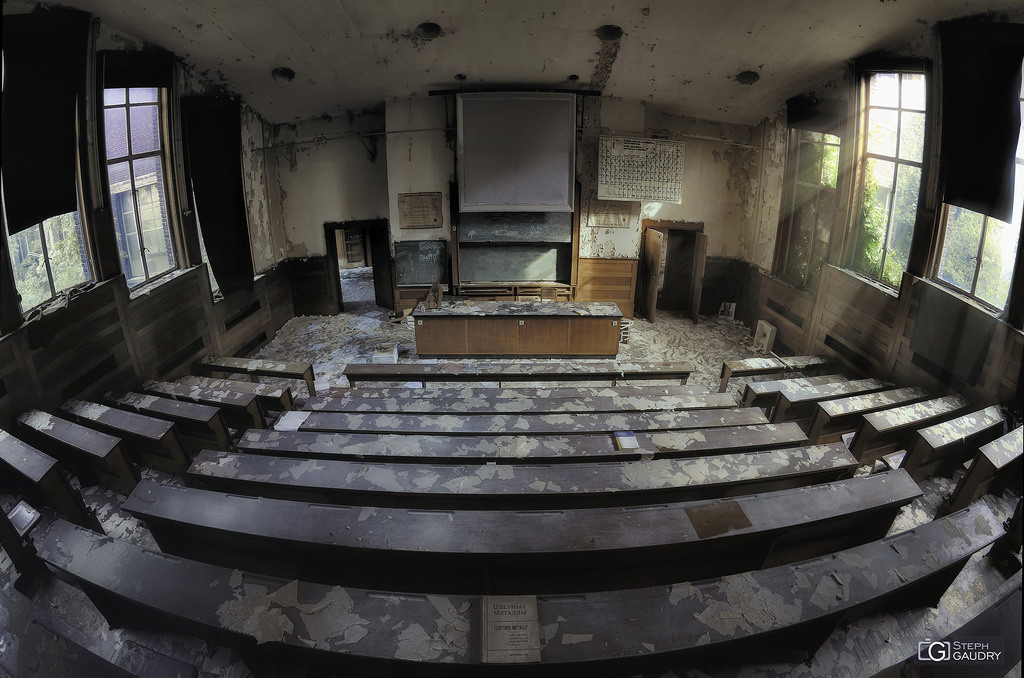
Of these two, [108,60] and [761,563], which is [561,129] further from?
[761,563]

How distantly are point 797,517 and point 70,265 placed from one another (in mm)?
5427

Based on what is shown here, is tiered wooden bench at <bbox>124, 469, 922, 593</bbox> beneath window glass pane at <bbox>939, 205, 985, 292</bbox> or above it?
beneath

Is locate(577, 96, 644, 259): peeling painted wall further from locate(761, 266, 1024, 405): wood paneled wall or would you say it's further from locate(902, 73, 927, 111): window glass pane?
locate(902, 73, 927, 111): window glass pane

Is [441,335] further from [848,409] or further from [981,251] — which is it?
[981,251]

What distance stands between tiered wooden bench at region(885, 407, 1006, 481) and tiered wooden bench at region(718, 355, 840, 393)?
152cm

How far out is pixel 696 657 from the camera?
185cm

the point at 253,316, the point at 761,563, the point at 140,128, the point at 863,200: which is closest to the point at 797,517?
the point at 761,563

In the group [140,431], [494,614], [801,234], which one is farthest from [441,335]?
[801,234]

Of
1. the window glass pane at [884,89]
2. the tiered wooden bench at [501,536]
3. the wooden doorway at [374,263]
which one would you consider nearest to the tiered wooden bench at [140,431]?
the tiered wooden bench at [501,536]

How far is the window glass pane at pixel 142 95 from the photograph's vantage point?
4637mm

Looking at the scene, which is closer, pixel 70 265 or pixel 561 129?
pixel 70 265

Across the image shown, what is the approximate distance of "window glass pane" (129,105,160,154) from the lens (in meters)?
4.74

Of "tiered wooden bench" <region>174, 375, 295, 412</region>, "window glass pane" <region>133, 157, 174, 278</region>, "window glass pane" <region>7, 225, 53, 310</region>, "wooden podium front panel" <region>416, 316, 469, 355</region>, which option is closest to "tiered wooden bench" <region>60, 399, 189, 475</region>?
"tiered wooden bench" <region>174, 375, 295, 412</region>

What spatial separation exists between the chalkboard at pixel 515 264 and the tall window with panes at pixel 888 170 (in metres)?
4.12
